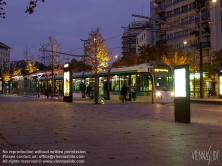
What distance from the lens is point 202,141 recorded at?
10.4 metres

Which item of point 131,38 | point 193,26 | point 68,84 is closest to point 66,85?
point 68,84

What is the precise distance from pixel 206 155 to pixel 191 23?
225 ft

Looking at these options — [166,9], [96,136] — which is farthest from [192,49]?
[96,136]

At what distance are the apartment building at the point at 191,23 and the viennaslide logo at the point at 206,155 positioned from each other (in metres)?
52.3

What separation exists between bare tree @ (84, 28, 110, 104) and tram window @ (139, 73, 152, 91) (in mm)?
10073

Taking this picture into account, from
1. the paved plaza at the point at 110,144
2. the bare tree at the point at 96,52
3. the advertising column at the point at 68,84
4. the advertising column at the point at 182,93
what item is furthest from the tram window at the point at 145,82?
the paved plaza at the point at 110,144

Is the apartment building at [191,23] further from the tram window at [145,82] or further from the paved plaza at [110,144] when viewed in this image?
the paved plaza at [110,144]

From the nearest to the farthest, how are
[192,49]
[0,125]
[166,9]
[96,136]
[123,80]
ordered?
[96,136], [0,125], [123,80], [192,49], [166,9]

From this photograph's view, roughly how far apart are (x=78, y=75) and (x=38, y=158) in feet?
132

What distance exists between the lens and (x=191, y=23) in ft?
243

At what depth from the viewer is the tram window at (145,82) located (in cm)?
3356

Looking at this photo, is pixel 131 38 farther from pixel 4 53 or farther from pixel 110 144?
pixel 110 144

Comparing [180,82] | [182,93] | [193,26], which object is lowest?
[182,93]

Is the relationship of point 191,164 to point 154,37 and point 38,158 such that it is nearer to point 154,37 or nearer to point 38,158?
point 38,158
